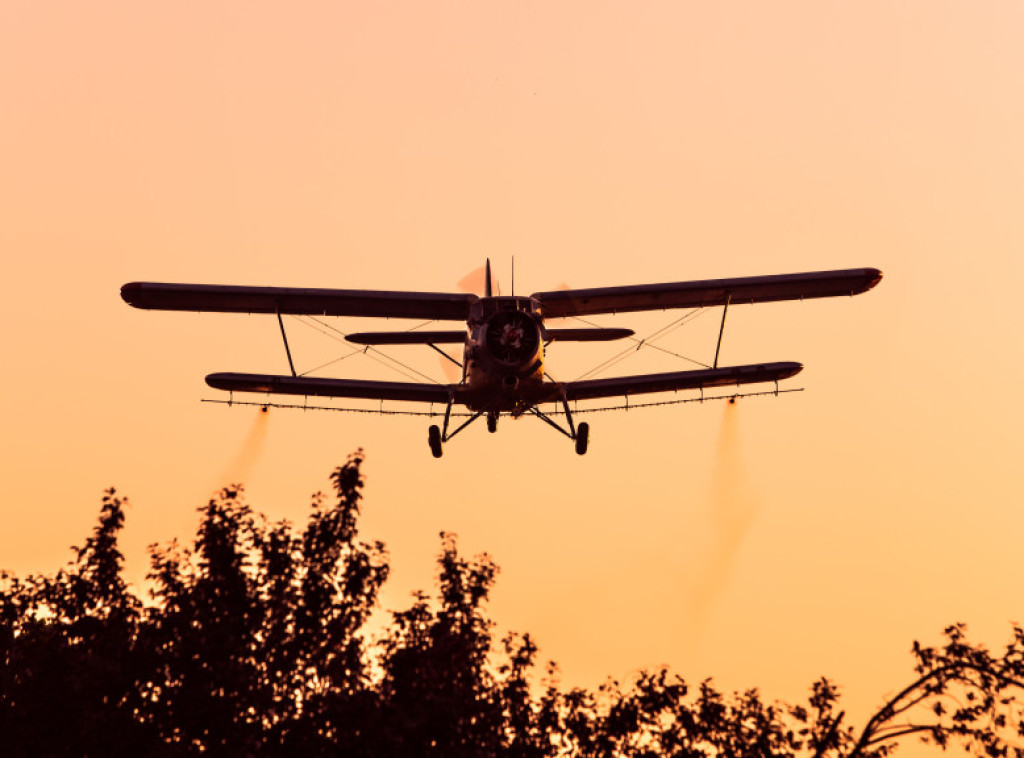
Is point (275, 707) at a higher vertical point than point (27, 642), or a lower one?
lower

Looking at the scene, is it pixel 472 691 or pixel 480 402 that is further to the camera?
pixel 480 402

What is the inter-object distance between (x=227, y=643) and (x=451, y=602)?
405cm

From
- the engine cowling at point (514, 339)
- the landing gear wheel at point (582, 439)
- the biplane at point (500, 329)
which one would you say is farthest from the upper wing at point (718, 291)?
the engine cowling at point (514, 339)

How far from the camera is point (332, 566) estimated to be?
34812 mm

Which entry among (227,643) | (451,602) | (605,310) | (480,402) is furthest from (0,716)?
(605,310)

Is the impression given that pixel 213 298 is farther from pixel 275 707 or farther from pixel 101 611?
pixel 275 707

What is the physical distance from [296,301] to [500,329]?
24.2 ft

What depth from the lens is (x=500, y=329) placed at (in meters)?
40.8

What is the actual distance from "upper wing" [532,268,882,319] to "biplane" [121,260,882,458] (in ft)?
0.08

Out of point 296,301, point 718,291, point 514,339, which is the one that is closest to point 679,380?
point 718,291

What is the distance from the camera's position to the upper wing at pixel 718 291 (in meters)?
46.4

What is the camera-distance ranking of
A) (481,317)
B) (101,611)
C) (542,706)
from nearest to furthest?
(542,706), (101,611), (481,317)

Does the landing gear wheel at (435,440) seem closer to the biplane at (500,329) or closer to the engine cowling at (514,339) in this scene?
the biplane at (500,329)

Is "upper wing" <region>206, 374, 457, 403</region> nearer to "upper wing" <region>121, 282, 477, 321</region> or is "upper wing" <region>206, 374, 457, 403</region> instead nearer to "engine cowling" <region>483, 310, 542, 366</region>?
"upper wing" <region>121, 282, 477, 321</region>
